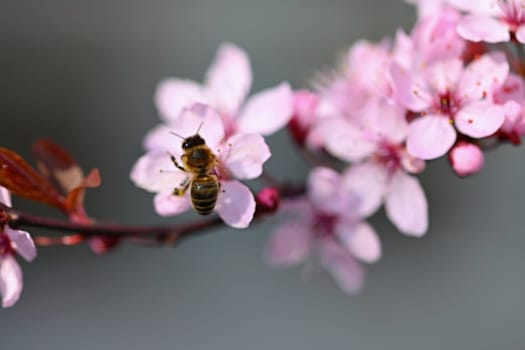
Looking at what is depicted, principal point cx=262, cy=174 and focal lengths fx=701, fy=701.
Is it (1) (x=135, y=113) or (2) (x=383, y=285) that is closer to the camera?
(2) (x=383, y=285)

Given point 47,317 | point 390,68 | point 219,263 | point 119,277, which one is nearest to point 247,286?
point 219,263

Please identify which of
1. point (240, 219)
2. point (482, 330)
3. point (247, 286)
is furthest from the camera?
point (247, 286)

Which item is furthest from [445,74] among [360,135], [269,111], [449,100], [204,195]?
[204,195]

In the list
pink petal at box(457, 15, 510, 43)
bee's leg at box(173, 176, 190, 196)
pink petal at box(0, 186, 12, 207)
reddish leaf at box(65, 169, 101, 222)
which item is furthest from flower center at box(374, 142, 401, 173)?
pink petal at box(0, 186, 12, 207)

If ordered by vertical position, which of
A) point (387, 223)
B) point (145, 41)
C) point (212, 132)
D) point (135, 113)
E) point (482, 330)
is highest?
point (145, 41)

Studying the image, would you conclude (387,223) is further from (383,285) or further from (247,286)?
(247,286)

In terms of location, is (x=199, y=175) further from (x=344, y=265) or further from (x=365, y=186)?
(x=344, y=265)

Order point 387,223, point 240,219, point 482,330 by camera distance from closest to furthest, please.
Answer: point 240,219
point 482,330
point 387,223

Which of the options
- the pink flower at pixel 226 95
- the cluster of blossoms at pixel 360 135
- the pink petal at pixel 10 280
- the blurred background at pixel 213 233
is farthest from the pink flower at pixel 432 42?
the blurred background at pixel 213 233
